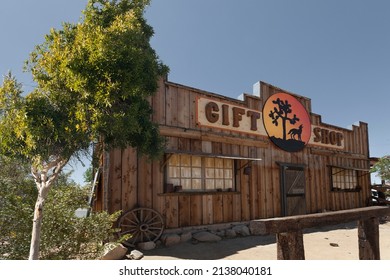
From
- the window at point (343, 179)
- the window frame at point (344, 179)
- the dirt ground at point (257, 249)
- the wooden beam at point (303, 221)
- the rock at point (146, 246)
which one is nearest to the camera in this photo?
the wooden beam at point (303, 221)

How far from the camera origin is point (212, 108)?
1000 centimetres

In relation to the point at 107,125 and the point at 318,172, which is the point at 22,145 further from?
the point at 318,172

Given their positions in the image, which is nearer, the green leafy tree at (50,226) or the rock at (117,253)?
the green leafy tree at (50,226)

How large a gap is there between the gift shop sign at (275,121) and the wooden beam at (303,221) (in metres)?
5.86

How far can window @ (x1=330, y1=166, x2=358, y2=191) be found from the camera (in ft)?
46.5

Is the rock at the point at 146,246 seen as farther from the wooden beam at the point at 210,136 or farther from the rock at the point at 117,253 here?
the wooden beam at the point at 210,136

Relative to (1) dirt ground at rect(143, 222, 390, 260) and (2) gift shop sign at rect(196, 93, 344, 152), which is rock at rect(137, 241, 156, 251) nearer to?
(1) dirt ground at rect(143, 222, 390, 260)

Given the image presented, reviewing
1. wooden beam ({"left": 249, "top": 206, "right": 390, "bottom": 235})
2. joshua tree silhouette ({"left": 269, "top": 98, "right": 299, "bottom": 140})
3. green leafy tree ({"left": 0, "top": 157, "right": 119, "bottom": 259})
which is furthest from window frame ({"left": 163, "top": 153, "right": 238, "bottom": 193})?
wooden beam ({"left": 249, "top": 206, "right": 390, "bottom": 235})

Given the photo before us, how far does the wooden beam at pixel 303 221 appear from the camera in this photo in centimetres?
303

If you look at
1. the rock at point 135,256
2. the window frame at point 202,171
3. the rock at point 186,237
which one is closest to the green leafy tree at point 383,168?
the window frame at point 202,171

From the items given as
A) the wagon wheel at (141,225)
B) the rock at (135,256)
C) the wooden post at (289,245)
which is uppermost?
the wooden post at (289,245)

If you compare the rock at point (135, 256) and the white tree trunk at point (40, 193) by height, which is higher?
the white tree trunk at point (40, 193)

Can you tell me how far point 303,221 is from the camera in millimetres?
3512

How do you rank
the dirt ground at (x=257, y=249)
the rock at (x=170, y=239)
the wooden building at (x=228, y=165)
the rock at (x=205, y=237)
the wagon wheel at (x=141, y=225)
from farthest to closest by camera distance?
the rock at (x=205, y=237), the wooden building at (x=228, y=165), the rock at (x=170, y=239), the wagon wheel at (x=141, y=225), the dirt ground at (x=257, y=249)
